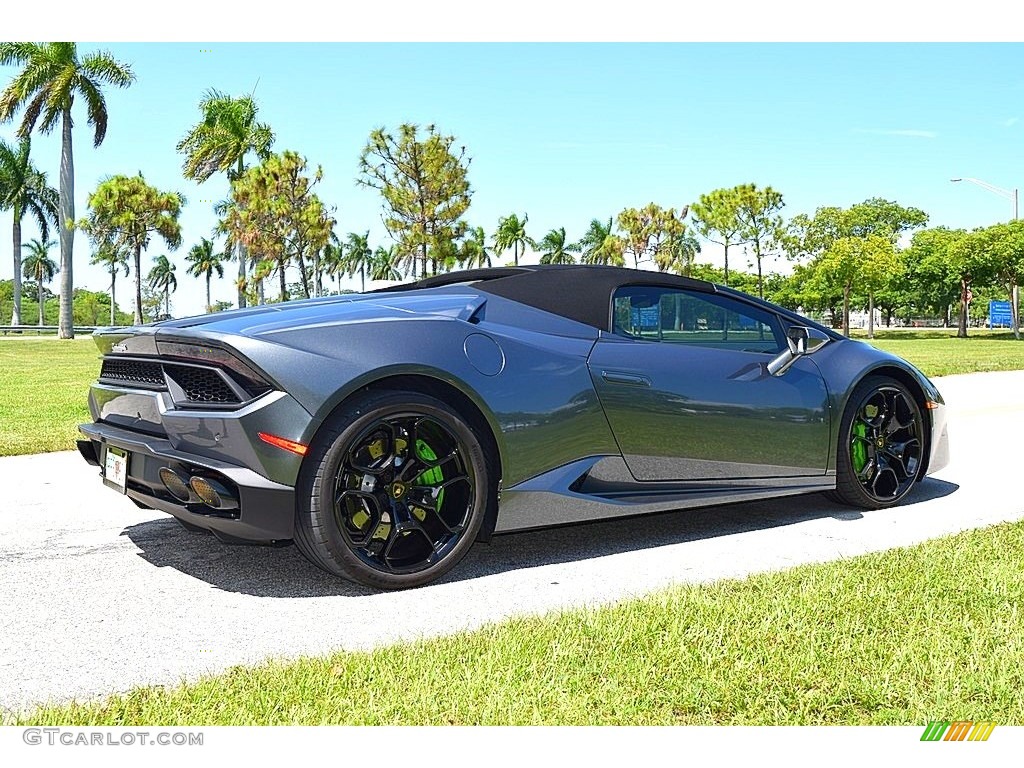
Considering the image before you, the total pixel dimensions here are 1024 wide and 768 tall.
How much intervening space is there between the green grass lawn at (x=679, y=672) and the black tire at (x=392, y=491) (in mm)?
712

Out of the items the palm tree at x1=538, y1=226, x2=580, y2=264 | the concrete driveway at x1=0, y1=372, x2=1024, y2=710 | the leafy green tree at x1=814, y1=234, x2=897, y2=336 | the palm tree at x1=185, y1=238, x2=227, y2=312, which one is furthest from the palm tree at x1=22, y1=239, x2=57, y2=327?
the concrete driveway at x1=0, y1=372, x2=1024, y2=710

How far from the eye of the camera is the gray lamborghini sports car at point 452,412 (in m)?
3.80

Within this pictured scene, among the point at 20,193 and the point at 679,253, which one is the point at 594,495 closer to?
the point at 679,253

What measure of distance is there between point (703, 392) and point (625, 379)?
1.54 feet

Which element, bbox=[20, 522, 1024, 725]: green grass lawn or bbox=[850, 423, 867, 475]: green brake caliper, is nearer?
bbox=[20, 522, 1024, 725]: green grass lawn

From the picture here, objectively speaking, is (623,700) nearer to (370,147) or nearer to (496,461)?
(496,461)

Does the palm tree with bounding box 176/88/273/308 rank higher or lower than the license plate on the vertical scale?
higher

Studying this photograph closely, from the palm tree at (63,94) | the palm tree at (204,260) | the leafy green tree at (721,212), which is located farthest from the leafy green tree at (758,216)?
the palm tree at (204,260)

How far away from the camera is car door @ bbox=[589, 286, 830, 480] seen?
4543 millimetres

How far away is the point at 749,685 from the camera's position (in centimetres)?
285

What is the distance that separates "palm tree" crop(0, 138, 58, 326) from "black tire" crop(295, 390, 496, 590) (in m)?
66.3

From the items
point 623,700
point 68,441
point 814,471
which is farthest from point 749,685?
point 68,441

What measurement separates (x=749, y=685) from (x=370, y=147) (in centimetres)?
3749

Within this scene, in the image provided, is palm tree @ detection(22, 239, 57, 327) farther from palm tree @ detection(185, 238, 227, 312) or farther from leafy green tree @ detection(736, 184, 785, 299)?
leafy green tree @ detection(736, 184, 785, 299)
